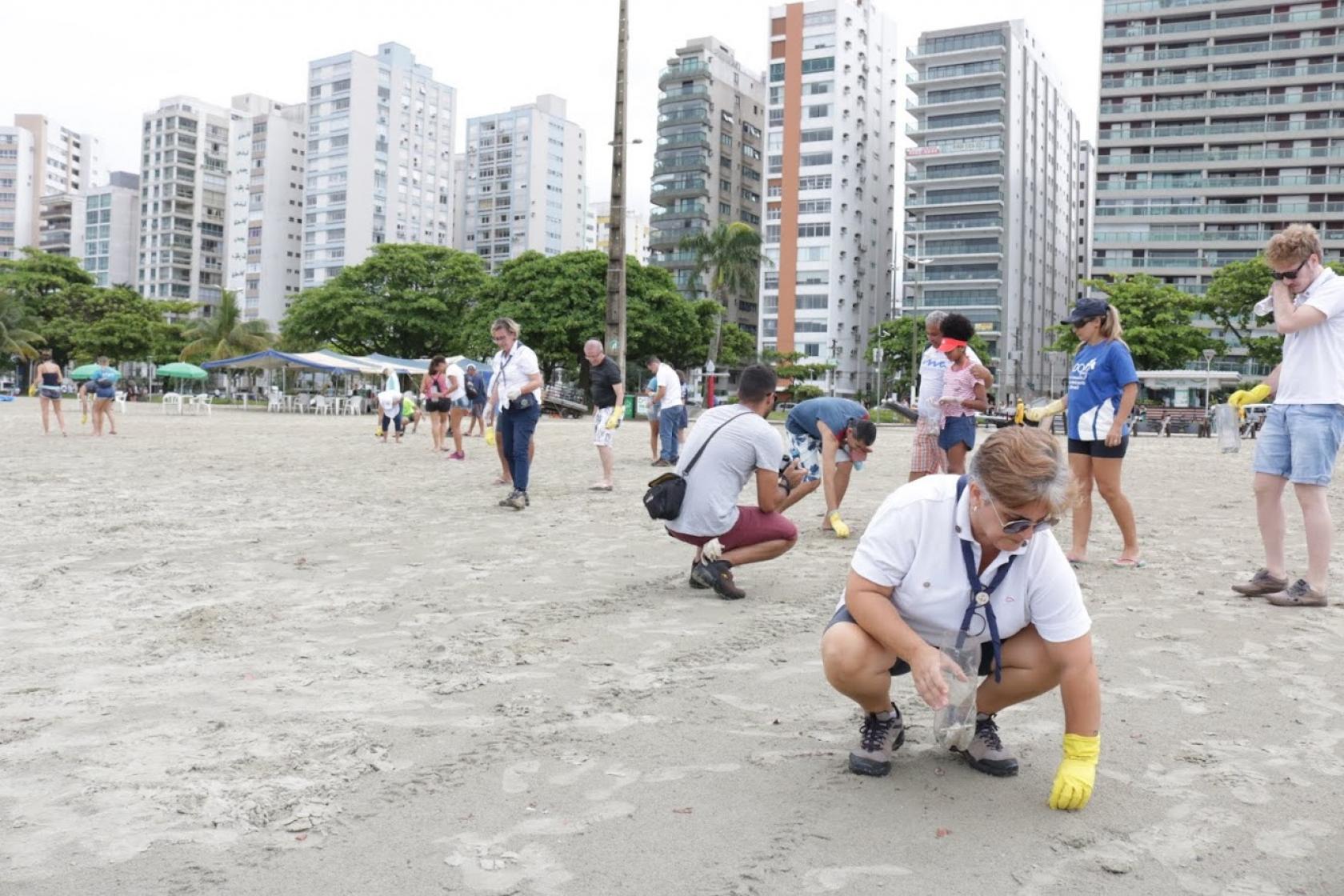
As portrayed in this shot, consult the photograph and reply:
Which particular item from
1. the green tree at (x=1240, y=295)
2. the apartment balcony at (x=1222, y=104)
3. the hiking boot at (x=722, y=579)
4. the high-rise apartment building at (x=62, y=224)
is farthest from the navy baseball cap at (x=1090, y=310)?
the high-rise apartment building at (x=62, y=224)

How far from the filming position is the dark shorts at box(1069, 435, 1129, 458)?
20.9 ft

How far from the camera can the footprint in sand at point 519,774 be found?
2867 mm

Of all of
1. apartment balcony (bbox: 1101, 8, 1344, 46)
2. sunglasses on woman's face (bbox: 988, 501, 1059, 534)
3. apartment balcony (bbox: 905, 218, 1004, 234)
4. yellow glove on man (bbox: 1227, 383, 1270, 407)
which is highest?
apartment balcony (bbox: 1101, 8, 1344, 46)

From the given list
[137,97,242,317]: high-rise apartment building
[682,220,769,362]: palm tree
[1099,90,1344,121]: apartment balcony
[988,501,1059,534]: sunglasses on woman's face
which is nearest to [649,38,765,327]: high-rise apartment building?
[682,220,769,362]: palm tree

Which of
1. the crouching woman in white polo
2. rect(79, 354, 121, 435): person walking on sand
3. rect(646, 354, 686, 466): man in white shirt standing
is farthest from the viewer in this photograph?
rect(79, 354, 121, 435): person walking on sand

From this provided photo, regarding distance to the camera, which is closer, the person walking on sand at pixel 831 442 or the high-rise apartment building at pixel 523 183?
the person walking on sand at pixel 831 442

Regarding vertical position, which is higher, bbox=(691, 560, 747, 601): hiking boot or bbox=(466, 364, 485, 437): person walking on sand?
bbox=(466, 364, 485, 437): person walking on sand

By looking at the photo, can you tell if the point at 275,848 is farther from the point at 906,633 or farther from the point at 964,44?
the point at 964,44

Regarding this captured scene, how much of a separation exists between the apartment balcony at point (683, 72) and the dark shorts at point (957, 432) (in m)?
97.5

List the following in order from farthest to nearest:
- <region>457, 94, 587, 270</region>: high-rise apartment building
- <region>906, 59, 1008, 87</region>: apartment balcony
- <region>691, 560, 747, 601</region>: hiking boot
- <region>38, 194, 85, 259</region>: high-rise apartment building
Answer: <region>38, 194, 85, 259</region>: high-rise apartment building < <region>457, 94, 587, 270</region>: high-rise apartment building < <region>906, 59, 1008, 87</region>: apartment balcony < <region>691, 560, 747, 601</region>: hiking boot

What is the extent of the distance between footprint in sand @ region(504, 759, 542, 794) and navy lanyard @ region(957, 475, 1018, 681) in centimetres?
121

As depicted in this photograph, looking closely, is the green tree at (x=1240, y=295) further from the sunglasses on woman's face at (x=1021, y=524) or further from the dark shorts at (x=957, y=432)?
the sunglasses on woman's face at (x=1021, y=524)

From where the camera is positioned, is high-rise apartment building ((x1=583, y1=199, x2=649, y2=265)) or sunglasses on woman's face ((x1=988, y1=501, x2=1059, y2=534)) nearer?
sunglasses on woman's face ((x1=988, y1=501, x2=1059, y2=534))

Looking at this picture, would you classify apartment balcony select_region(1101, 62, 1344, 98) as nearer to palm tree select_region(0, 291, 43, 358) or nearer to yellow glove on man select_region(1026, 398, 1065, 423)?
palm tree select_region(0, 291, 43, 358)
